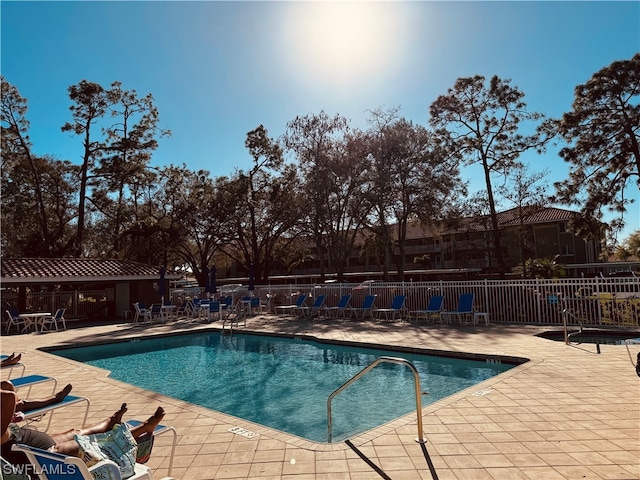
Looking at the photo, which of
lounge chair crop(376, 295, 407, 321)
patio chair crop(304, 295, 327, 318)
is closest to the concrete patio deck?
lounge chair crop(376, 295, 407, 321)

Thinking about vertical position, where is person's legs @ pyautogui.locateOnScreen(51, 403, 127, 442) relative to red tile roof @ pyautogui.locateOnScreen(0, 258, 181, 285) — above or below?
below

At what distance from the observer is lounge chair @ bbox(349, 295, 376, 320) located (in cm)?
1603

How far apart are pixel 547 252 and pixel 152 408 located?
38910 mm

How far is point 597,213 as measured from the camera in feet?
64.3

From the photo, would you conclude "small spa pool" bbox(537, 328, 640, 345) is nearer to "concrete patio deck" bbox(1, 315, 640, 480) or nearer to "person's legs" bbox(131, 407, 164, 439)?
"concrete patio deck" bbox(1, 315, 640, 480)

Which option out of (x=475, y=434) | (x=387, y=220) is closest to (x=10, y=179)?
(x=387, y=220)

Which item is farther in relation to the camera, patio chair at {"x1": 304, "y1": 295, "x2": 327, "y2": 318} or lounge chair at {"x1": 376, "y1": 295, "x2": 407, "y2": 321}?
patio chair at {"x1": 304, "y1": 295, "x2": 327, "y2": 318}

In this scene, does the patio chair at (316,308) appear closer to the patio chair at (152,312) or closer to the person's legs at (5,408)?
the patio chair at (152,312)

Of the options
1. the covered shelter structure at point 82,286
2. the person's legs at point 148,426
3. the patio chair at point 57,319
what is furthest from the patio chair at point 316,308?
the person's legs at point 148,426

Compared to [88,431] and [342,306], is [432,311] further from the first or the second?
[88,431]

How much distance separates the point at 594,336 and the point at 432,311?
15.1 feet

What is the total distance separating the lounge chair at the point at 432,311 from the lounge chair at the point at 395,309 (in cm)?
53

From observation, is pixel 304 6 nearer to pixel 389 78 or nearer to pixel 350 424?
pixel 389 78

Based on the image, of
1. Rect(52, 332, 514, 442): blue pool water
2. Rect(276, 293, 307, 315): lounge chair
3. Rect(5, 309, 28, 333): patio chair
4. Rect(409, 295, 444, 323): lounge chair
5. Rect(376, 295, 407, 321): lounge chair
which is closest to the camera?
Rect(52, 332, 514, 442): blue pool water
